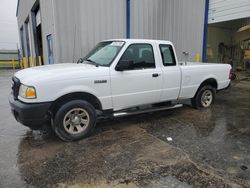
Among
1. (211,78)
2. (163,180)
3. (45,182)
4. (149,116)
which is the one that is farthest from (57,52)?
(163,180)

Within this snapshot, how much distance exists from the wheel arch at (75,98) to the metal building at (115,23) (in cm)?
418

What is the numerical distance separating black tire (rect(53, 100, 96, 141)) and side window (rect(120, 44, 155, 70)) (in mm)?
1229

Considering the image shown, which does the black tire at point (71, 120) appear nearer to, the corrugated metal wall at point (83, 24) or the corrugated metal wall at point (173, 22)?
the corrugated metal wall at point (83, 24)

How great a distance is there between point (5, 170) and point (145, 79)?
2.99 m

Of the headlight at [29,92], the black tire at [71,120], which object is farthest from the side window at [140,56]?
the headlight at [29,92]

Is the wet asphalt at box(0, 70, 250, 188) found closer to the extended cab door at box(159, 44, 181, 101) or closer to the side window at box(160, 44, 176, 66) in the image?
the extended cab door at box(159, 44, 181, 101)

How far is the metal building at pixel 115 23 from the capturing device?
→ 7668 mm

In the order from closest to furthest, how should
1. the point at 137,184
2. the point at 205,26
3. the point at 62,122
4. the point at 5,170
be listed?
the point at 137,184 < the point at 5,170 < the point at 62,122 < the point at 205,26

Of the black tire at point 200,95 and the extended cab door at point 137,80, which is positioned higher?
the extended cab door at point 137,80

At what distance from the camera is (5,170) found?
3.00 m

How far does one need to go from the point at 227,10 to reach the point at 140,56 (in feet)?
23.9

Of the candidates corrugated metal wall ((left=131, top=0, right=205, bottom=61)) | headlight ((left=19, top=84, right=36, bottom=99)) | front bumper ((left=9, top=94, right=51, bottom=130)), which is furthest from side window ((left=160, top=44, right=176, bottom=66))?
corrugated metal wall ((left=131, top=0, right=205, bottom=61))

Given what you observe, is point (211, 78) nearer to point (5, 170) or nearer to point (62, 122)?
point (62, 122)

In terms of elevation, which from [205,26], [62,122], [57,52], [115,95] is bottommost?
[62,122]
